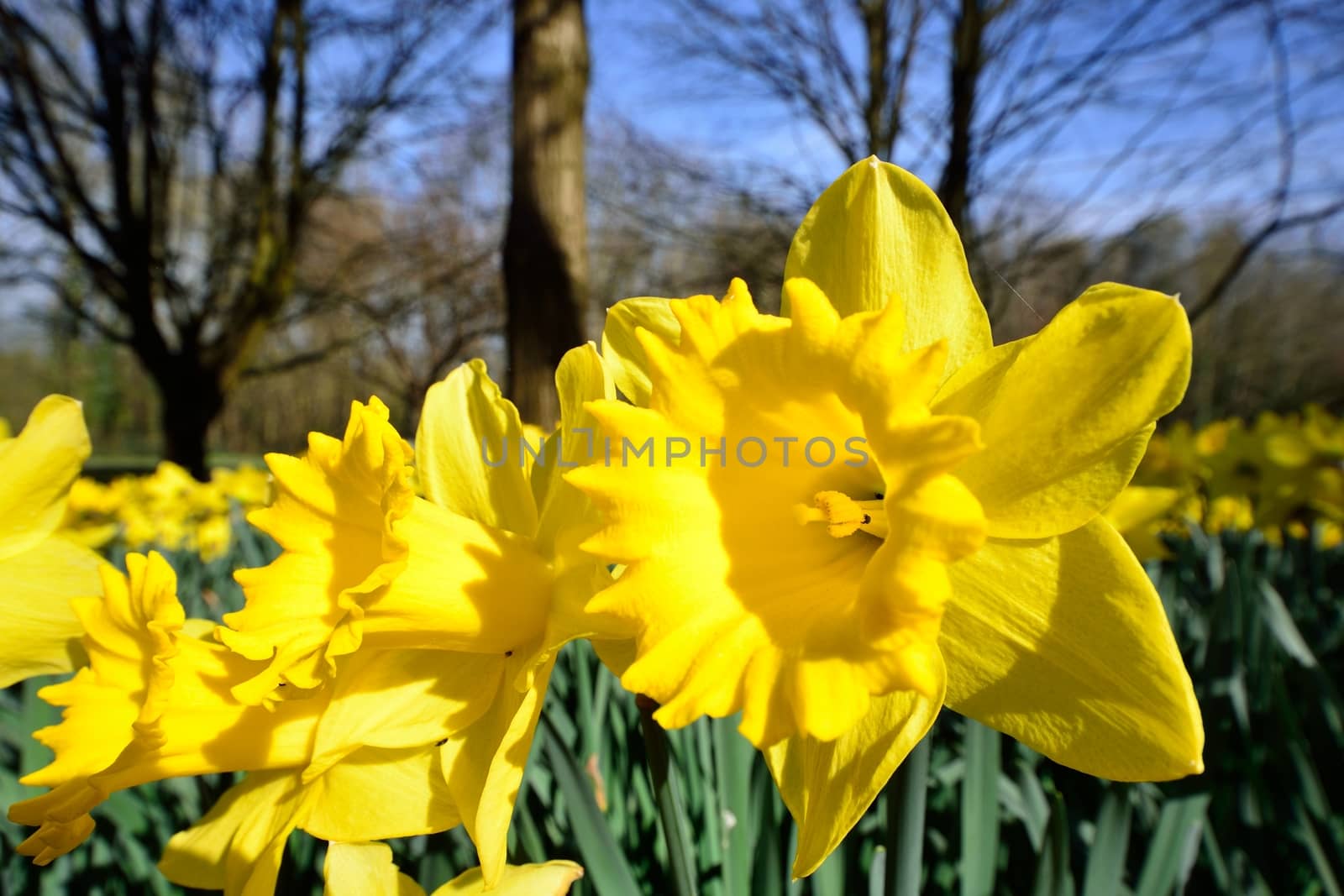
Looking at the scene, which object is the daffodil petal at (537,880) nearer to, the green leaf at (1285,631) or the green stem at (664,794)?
the green stem at (664,794)

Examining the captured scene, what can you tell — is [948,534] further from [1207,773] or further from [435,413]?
[1207,773]

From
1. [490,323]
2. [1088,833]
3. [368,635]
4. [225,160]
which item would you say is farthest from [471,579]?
[225,160]

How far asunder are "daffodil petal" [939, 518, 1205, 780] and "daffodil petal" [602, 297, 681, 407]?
0.28 m

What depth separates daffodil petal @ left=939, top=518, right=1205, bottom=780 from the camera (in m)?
0.50

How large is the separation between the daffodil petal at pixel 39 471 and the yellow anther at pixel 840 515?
31.3 inches

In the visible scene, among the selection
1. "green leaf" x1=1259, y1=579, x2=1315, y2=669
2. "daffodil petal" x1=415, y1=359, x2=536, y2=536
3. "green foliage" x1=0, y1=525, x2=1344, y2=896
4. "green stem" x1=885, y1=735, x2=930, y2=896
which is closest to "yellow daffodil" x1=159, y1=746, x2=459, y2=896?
"green foliage" x1=0, y1=525, x2=1344, y2=896

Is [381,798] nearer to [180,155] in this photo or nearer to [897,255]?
[897,255]

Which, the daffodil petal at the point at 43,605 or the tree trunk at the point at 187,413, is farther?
the tree trunk at the point at 187,413

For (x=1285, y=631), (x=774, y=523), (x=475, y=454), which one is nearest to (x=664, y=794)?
(x=774, y=523)

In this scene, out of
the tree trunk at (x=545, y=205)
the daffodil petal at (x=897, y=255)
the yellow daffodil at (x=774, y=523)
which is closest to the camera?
the yellow daffodil at (x=774, y=523)

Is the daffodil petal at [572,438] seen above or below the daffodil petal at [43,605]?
above

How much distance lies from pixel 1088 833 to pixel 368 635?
106 cm

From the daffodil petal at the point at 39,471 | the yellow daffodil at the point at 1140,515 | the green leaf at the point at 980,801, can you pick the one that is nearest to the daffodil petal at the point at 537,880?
the green leaf at the point at 980,801

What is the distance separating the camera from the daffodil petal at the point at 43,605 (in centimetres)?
80
